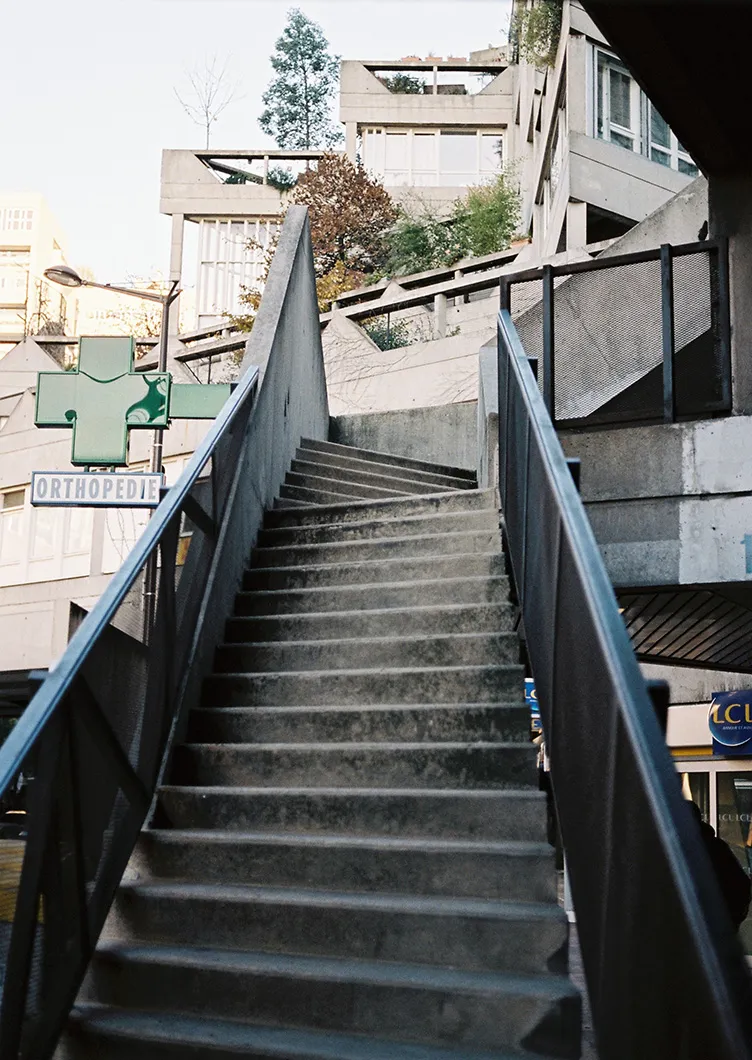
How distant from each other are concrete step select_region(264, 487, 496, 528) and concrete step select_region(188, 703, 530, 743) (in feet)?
6.26

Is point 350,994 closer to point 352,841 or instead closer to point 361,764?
point 352,841

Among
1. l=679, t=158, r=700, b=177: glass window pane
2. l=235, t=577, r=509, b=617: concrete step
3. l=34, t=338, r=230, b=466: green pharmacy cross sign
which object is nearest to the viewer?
l=235, t=577, r=509, b=617: concrete step

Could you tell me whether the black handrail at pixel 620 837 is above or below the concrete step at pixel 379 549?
below

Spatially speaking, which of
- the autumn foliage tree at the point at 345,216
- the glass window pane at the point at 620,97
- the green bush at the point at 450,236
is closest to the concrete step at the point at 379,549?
the glass window pane at the point at 620,97

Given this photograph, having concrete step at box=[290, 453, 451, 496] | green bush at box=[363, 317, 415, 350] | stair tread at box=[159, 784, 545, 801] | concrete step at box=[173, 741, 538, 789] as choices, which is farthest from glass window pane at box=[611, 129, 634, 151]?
stair tread at box=[159, 784, 545, 801]

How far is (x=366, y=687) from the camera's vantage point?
16.2ft

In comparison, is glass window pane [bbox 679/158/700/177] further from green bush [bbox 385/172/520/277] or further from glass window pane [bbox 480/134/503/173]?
glass window pane [bbox 480/134/503/173]

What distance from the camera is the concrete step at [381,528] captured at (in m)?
6.11

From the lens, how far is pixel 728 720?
45.5 ft

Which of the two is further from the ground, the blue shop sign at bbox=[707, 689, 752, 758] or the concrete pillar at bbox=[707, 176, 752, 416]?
the concrete pillar at bbox=[707, 176, 752, 416]

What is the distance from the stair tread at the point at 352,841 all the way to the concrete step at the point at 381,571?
1.79 meters

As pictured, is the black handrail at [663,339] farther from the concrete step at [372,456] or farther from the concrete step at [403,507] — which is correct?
the concrete step at [372,456]

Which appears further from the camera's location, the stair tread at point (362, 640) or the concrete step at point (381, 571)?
the concrete step at point (381, 571)

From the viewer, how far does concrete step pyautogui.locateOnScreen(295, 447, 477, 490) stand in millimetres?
8461
